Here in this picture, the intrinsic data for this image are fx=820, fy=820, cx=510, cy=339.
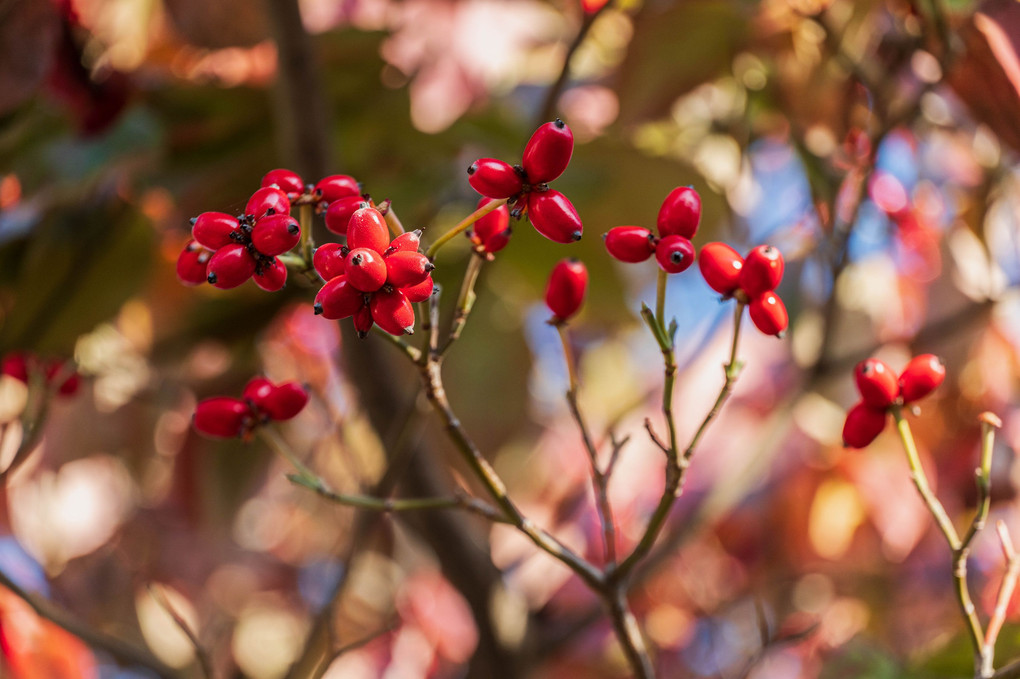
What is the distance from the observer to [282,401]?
45 centimetres

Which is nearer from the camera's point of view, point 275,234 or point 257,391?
point 275,234

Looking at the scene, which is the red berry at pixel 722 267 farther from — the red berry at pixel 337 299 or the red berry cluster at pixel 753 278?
the red berry at pixel 337 299

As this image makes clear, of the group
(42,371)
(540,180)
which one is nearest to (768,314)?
(540,180)

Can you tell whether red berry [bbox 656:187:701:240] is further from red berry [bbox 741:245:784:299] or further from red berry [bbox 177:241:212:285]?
red berry [bbox 177:241:212:285]

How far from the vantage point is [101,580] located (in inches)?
42.5

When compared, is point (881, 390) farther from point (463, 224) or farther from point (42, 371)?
point (42, 371)

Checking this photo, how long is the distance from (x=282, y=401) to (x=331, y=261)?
14 cm

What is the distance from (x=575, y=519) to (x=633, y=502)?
11 centimetres

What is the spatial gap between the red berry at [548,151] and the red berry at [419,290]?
7 centimetres

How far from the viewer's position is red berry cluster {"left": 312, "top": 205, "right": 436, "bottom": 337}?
321mm

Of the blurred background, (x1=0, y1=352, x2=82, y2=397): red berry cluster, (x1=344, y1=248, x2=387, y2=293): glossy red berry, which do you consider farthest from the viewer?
the blurred background

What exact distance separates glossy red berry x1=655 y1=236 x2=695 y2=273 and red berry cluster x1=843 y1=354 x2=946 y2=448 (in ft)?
0.41

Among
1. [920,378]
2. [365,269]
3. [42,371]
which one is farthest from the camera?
[42,371]

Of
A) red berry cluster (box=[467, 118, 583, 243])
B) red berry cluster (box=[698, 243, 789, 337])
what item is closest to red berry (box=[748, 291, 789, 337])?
red berry cluster (box=[698, 243, 789, 337])
